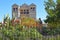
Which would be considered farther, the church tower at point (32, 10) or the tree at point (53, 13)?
the church tower at point (32, 10)

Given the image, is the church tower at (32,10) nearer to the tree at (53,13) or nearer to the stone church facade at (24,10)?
the stone church facade at (24,10)

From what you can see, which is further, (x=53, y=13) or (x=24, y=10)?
(x=24, y=10)

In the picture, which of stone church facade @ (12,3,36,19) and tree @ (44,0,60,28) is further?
stone church facade @ (12,3,36,19)

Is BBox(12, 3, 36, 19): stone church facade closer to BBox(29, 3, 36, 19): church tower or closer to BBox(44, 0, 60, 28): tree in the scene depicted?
BBox(29, 3, 36, 19): church tower

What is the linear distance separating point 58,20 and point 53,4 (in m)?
2.45

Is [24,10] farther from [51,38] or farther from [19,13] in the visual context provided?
[51,38]

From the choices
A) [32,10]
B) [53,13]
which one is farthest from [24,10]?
[53,13]

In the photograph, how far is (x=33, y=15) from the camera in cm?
6241

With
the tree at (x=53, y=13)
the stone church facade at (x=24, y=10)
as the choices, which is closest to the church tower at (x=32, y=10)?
the stone church facade at (x=24, y=10)

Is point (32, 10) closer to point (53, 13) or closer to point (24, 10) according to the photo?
point (24, 10)

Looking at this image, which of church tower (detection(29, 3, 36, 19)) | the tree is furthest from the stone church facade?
the tree

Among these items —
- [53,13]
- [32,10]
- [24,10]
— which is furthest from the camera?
[24,10]

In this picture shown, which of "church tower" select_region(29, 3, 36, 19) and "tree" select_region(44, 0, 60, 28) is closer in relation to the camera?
"tree" select_region(44, 0, 60, 28)

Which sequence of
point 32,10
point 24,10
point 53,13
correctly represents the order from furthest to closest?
1. point 24,10
2. point 32,10
3. point 53,13
